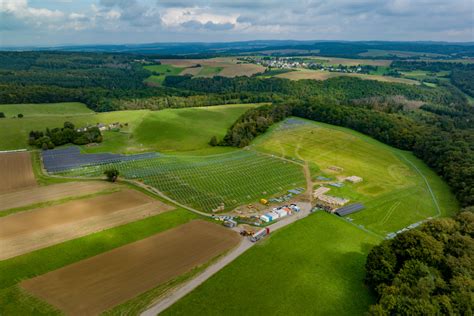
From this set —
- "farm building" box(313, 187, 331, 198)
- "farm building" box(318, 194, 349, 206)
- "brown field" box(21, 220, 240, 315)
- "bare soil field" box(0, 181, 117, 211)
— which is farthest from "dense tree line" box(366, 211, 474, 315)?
"bare soil field" box(0, 181, 117, 211)

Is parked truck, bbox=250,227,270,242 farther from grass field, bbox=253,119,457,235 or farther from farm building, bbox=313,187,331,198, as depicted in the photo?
farm building, bbox=313,187,331,198

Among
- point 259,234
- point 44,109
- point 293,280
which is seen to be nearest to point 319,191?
point 259,234

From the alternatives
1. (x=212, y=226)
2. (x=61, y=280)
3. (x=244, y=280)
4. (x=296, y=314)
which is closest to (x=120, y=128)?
(x=212, y=226)

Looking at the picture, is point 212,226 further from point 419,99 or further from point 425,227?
point 419,99

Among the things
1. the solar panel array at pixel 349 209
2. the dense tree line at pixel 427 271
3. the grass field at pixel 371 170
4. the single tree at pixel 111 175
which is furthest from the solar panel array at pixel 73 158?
the dense tree line at pixel 427 271

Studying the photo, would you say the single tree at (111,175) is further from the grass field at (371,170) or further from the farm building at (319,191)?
the grass field at (371,170)
